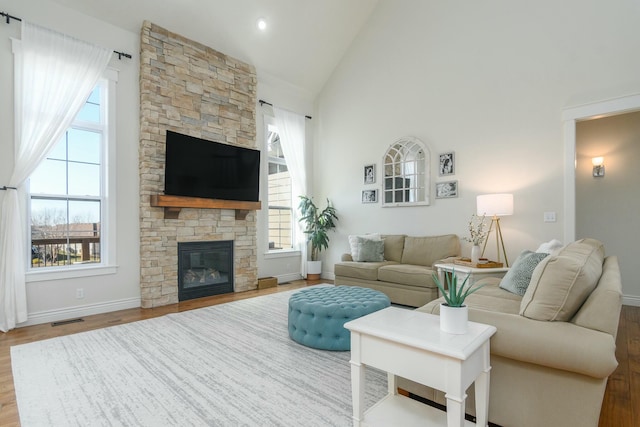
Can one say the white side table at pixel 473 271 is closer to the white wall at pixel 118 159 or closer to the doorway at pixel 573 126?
the doorway at pixel 573 126

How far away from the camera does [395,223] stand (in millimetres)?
5500

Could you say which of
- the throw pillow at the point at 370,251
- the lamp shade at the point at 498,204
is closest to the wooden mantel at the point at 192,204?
the throw pillow at the point at 370,251

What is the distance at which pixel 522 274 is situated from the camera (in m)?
2.77

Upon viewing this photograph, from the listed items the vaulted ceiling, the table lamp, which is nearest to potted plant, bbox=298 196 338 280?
the vaulted ceiling

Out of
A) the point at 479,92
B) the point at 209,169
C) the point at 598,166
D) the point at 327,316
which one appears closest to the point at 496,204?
the point at 479,92

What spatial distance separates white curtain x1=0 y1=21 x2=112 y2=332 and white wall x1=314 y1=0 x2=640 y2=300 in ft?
13.6

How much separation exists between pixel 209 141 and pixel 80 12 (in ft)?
6.74

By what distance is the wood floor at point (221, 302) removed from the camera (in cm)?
194

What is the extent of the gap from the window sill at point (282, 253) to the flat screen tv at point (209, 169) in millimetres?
1112

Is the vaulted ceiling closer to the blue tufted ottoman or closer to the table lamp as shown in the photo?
the table lamp

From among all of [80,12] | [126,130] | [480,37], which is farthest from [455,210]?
[80,12]

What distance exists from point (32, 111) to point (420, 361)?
4.56 m

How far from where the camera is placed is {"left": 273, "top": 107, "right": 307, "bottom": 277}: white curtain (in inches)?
245

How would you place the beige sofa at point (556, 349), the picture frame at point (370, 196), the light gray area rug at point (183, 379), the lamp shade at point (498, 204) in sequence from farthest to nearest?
1. the picture frame at point (370, 196)
2. the lamp shade at point (498, 204)
3. the light gray area rug at point (183, 379)
4. the beige sofa at point (556, 349)
